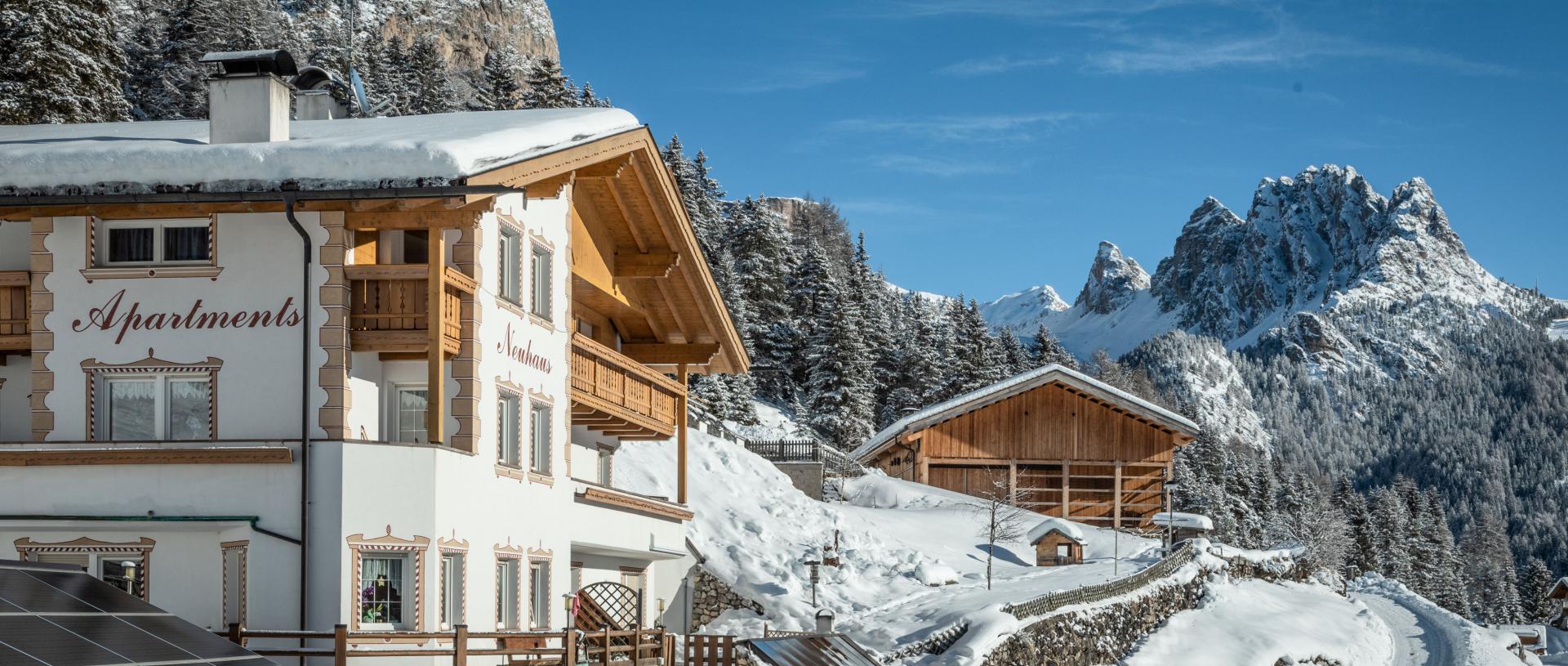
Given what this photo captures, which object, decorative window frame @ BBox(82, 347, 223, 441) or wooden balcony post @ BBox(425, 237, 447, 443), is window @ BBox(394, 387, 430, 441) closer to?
wooden balcony post @ BBox(425, 237, 447, 443)

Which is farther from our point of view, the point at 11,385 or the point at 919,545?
the point at 919,545

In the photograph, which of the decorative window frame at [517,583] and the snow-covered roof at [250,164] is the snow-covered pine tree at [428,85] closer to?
the decorative window frame at [517,583]

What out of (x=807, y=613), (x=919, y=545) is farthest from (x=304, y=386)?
(x=919, y=545)

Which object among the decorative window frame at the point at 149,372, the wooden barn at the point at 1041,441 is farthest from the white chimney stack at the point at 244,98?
the wooden barn at the point at 1041,441

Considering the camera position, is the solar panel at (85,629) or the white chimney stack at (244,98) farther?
the white chimney stack at (244,98)

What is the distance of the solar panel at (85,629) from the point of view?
1313 cm

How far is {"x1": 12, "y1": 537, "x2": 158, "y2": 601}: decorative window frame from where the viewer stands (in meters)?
19.8

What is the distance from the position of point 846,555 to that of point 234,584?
21999 mm

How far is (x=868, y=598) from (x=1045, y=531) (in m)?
11.0

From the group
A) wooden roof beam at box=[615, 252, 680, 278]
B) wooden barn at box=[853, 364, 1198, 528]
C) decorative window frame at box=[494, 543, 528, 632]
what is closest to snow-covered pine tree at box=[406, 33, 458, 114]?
→ wooden barn at box=[853, 364, 1198, 528]

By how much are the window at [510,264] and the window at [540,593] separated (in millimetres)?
3979

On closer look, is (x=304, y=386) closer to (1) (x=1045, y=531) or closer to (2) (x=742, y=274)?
(1) (x=1045, y=531)

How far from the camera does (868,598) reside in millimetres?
36969

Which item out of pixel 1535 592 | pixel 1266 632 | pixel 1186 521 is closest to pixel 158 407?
pixel 1266 632
